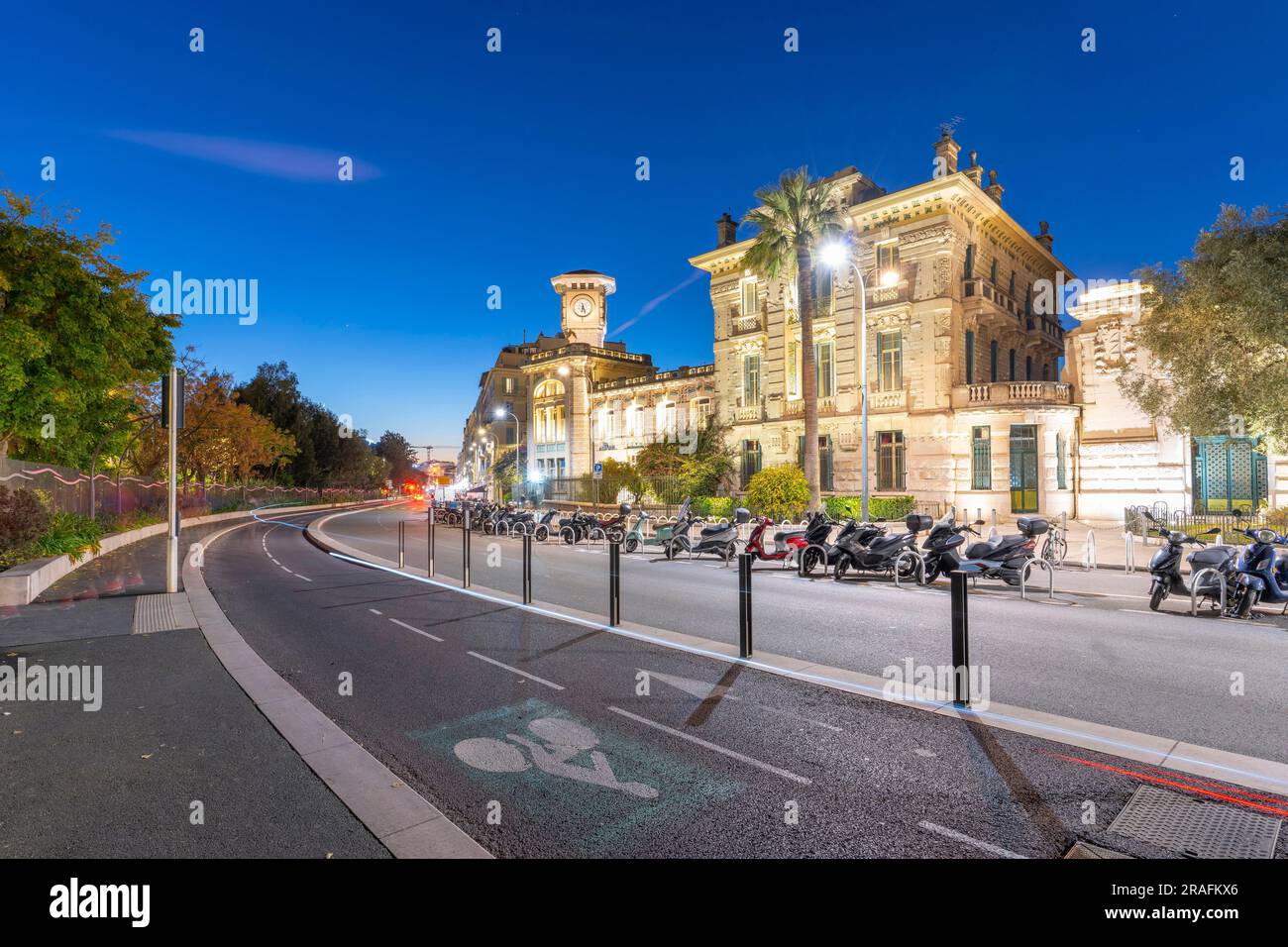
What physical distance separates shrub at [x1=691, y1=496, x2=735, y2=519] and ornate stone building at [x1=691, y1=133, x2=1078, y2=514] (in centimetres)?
530

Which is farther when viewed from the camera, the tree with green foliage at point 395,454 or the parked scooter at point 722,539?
the tree with green foliage at point 395,454

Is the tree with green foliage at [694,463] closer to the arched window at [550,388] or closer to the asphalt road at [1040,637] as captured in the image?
the asphalt road at [1040,637]

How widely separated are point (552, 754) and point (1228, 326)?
69.8 ft

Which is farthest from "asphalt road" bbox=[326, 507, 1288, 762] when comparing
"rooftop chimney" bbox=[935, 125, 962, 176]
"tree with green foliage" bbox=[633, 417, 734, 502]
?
"rooftop chimney" bbox=[935, 125, 962, 176]

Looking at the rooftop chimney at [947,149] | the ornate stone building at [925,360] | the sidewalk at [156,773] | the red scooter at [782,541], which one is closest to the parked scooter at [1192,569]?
the red scooter at [782,541]

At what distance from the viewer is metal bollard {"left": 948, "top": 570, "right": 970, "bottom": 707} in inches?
214

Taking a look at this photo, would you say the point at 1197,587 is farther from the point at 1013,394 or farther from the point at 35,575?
the point at 1013,394

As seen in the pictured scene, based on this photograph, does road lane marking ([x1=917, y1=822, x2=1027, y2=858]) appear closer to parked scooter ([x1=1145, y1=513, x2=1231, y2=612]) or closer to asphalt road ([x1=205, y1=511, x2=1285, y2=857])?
asphalt road ([x1=205, y1=511, x2=1285, y2=857])

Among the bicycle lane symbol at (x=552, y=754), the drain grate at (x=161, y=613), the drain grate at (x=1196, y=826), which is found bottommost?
the bicycle lane symbol at (x=552, y=754)

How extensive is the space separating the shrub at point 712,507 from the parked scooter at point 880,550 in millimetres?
15720

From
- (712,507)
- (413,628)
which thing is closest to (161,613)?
(413,628)

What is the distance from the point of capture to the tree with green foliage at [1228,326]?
53.3 ft
